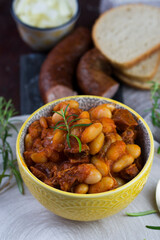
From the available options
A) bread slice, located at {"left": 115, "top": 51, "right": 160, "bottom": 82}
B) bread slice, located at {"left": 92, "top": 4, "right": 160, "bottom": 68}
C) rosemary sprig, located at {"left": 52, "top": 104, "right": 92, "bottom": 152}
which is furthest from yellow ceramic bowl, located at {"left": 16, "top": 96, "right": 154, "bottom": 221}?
bread slice, located at {"left": 92, "top": 4, "right": 160, "bottom": 68}

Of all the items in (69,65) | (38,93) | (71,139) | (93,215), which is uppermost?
(71,139)

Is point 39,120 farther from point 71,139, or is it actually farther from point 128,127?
point 128,127

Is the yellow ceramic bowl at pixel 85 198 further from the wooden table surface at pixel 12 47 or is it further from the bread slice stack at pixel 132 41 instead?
the wooden table surface at pixel 12 47

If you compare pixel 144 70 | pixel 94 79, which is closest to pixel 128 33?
pixel 144 70

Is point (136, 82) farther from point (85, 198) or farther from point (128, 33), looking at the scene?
point (85, 198)

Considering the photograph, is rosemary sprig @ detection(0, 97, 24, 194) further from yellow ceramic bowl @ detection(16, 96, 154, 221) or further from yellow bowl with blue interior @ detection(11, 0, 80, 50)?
yellow bowl with blue interior @ detection(11, 0, 80, 50)

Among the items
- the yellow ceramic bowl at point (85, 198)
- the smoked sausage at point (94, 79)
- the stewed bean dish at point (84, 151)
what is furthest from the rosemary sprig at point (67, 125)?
the smoked sausage at point (94, 79)

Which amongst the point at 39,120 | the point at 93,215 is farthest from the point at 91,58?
the point at 93,215
